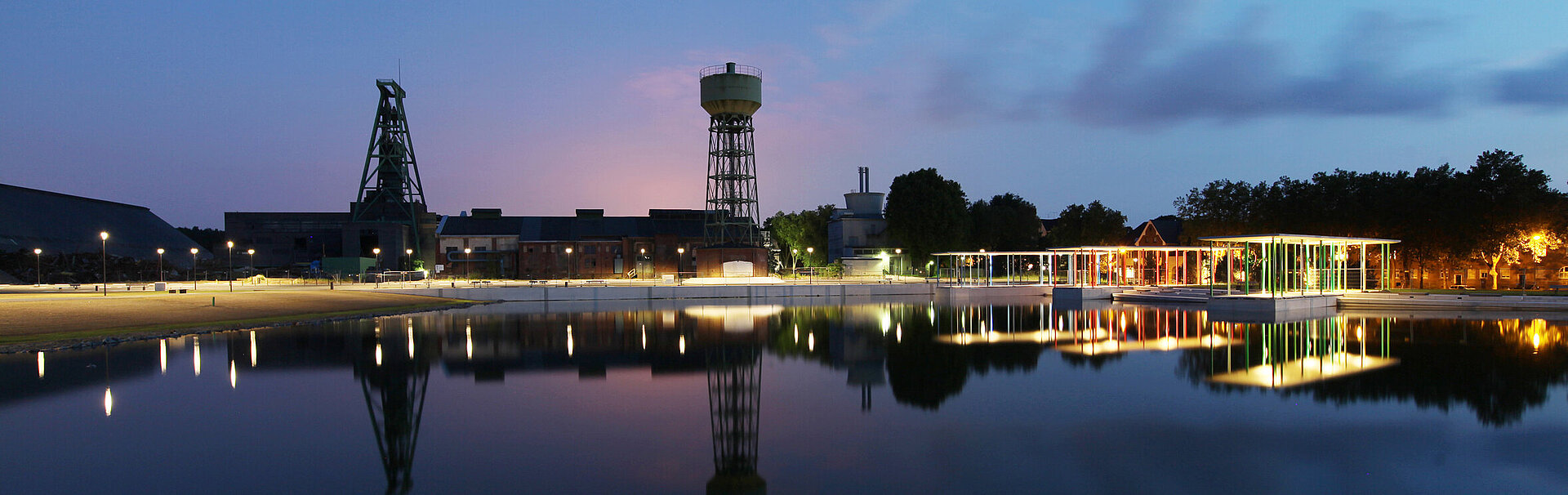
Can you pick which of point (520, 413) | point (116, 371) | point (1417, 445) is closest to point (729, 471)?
point (520, 413)

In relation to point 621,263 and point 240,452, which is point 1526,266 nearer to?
point 621,263

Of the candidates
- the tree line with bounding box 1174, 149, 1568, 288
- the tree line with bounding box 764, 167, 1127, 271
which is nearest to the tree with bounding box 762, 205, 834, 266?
the tree line with bounding box 764, 167, 1127, 271

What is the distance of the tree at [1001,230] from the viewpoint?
80.2 m

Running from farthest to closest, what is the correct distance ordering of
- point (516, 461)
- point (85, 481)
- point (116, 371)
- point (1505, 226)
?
point (1505, 226)
point (116, 371)
point (516, 461)
point (85, 481)

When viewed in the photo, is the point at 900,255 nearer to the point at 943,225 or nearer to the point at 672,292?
the point at 943,225

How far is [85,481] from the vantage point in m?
9.31

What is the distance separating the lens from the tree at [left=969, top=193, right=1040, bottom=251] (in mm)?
80188

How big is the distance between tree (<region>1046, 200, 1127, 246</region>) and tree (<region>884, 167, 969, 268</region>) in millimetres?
21726

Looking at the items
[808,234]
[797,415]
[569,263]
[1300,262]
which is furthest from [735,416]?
[808,234]

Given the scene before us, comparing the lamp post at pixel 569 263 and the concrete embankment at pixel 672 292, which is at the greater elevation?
the lamp post at pixel 569 263

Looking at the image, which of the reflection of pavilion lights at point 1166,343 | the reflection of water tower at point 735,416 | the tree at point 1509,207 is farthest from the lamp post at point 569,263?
the tree at point 1509,207

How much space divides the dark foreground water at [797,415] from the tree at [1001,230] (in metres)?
55.6

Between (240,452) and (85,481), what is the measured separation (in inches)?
63.2

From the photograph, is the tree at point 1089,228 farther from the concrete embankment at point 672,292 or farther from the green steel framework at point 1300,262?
the concrete embankment at point 672,292
